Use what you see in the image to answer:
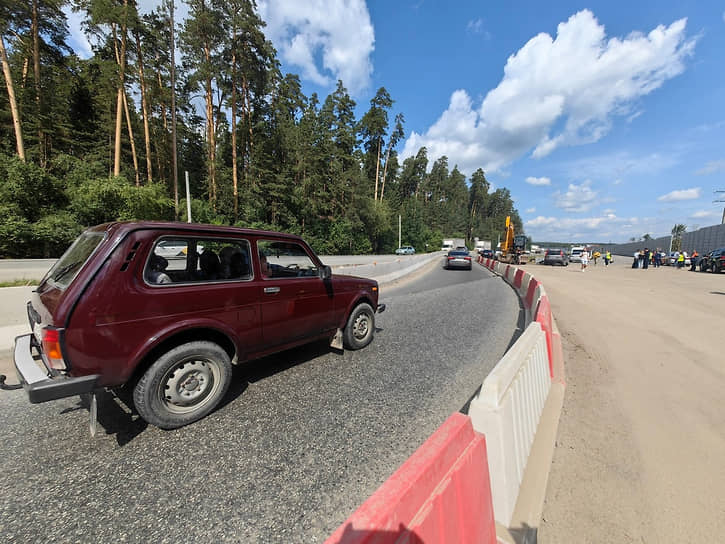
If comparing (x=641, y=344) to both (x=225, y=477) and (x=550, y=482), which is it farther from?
(x=225, y=477)

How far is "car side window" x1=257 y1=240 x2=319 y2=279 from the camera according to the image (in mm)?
3371

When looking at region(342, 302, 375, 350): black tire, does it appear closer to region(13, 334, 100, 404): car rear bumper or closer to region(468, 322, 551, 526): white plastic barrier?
region(468, 322, 551, 526): white plastic barrier

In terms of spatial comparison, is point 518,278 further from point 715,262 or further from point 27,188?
point 27,188

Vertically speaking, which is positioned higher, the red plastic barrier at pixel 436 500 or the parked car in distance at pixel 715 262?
the parked car in distance at pixel 715 262

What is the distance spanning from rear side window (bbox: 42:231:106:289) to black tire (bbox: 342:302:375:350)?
313 centimetres

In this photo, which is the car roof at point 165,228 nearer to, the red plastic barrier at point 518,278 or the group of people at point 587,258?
the red plastic barrier at point 518,278

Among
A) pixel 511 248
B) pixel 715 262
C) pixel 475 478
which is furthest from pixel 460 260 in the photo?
pixel 475 478

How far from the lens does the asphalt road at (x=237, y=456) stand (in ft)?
5.82

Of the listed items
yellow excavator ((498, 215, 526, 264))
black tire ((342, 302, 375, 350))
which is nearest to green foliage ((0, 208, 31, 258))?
black tire ((342, 302, 375, 350))

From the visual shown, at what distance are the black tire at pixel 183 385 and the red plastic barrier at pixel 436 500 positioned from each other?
233 centimetres

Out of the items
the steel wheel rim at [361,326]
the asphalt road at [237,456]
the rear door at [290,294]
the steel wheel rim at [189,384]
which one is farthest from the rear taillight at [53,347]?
the steel wheel rim at [361,326]

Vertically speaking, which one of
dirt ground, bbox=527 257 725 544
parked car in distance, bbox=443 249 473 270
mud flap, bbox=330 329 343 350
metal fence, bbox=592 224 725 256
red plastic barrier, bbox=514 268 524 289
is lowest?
dirt ground, bbox=527 257 725 544

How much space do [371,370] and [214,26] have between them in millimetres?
27652

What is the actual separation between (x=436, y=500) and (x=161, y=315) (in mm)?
2611
